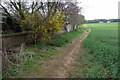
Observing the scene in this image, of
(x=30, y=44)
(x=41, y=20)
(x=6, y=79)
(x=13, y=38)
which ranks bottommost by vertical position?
(x=6, y=79)

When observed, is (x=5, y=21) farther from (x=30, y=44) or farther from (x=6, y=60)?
(x=6, y=60)

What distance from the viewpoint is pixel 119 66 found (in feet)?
12.4


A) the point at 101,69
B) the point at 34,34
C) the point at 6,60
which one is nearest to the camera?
the point at 101,69

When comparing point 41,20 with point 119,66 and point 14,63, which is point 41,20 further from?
point 119,66

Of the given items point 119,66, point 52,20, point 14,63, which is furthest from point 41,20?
point 119,66

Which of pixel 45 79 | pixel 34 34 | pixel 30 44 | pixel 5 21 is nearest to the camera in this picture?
pixel 45 79

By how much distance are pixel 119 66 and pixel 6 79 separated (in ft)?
14.3

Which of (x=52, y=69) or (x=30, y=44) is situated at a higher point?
(x=30, y=44)

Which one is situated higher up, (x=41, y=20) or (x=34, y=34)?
(x=41, y=20)

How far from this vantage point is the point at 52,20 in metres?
6.86

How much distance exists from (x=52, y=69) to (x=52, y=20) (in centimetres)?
401

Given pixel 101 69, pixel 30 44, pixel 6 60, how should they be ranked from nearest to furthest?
pixel 101 69, pixel 6 60, pixel 30 44

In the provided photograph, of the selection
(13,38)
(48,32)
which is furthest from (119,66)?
(13,38)

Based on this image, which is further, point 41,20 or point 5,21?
point 5,21
